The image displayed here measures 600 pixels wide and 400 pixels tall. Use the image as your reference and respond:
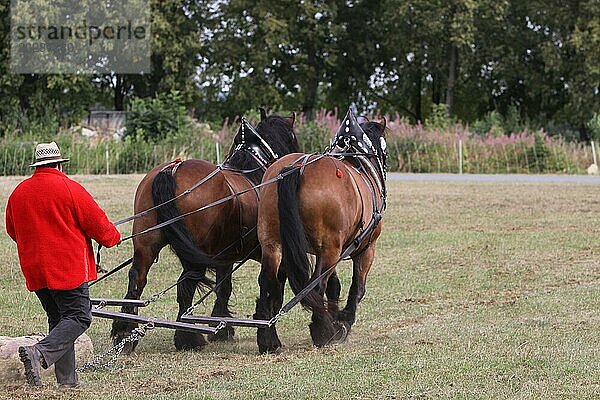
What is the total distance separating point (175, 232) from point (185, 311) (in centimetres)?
71

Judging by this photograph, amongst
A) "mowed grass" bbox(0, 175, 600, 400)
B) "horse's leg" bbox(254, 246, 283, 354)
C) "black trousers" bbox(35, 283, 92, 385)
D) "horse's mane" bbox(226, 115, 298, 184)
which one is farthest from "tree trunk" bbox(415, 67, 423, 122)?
"black trousers" bbox(35, 283, 92, 385)

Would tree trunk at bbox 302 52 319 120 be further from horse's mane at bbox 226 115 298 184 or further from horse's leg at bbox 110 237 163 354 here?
horse's leg at bbox 110 237 163 354

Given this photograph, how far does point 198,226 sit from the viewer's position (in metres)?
9.05

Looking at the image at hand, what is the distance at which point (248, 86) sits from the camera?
51.6m

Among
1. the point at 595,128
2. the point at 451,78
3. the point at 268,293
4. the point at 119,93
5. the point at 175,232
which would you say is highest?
the point at 451,78

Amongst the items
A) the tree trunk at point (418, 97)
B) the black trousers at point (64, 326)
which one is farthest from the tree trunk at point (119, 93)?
the black trousers at point (64, 326)

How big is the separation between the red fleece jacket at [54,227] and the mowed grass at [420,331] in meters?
0.77

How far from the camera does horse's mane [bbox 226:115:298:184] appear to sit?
9.76 meters

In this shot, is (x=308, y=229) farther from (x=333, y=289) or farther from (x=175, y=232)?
(x=333, y=289)

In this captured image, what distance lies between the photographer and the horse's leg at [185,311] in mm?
8938

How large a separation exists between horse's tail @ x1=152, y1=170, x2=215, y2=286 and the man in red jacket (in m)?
1.82

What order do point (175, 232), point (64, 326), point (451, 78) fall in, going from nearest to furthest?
point (64, 326), point (175, 232), point (451, 78)

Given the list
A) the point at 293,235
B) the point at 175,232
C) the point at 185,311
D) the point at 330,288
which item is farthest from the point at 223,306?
the point at 293,235

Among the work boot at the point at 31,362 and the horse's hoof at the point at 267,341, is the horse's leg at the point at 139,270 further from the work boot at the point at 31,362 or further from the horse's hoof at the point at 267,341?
the work boot at the point at 31,362
